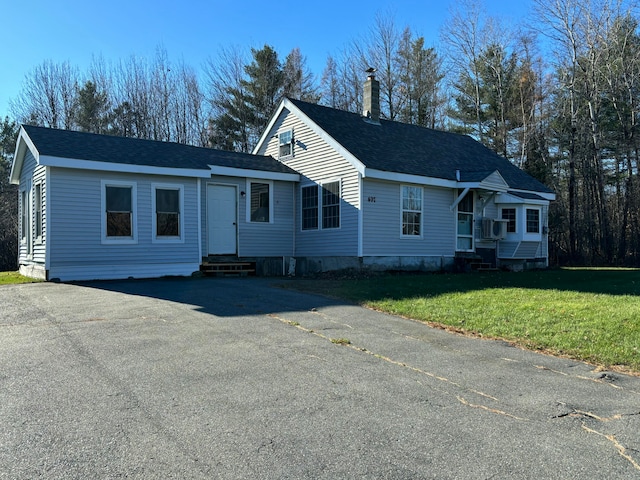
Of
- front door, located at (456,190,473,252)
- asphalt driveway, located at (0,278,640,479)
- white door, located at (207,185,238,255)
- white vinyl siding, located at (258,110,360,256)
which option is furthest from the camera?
front door, located at (456,190,473,252)

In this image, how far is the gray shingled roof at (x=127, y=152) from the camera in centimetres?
1307

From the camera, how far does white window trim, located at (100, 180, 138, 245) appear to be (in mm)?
13234

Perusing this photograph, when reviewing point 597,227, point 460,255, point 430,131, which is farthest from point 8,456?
point 597,227

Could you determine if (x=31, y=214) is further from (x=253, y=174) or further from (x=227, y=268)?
A: (x=253, y=174)

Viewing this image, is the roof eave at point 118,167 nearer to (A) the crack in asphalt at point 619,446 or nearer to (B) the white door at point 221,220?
(B) the white door at point 221,220

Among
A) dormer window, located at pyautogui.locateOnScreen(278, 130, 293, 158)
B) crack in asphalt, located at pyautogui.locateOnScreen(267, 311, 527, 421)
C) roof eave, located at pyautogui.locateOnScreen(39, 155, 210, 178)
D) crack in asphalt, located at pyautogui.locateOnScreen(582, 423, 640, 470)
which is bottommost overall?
crack in asphalt, located at pyautogui.locateOnScreen(582, 423, 640, 470)

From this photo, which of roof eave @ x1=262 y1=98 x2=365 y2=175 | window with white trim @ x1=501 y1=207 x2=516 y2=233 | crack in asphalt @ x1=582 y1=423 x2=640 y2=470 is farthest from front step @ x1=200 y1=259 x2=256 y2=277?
crack in asphalt @ x1=582 y1=423 x2=640 y2=470

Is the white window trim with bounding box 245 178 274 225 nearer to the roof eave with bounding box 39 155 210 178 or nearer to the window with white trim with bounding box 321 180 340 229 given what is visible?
the window with white trim with bounding box 321 180 340 229

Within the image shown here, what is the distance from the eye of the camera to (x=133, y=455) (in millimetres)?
3334

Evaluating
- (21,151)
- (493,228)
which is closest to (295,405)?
(21,151)

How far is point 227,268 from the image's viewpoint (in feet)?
51.2

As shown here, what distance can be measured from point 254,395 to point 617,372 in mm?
3903

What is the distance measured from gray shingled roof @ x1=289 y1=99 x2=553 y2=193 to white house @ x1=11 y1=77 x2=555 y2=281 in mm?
79

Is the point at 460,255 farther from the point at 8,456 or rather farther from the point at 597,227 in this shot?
the point at 8,456
